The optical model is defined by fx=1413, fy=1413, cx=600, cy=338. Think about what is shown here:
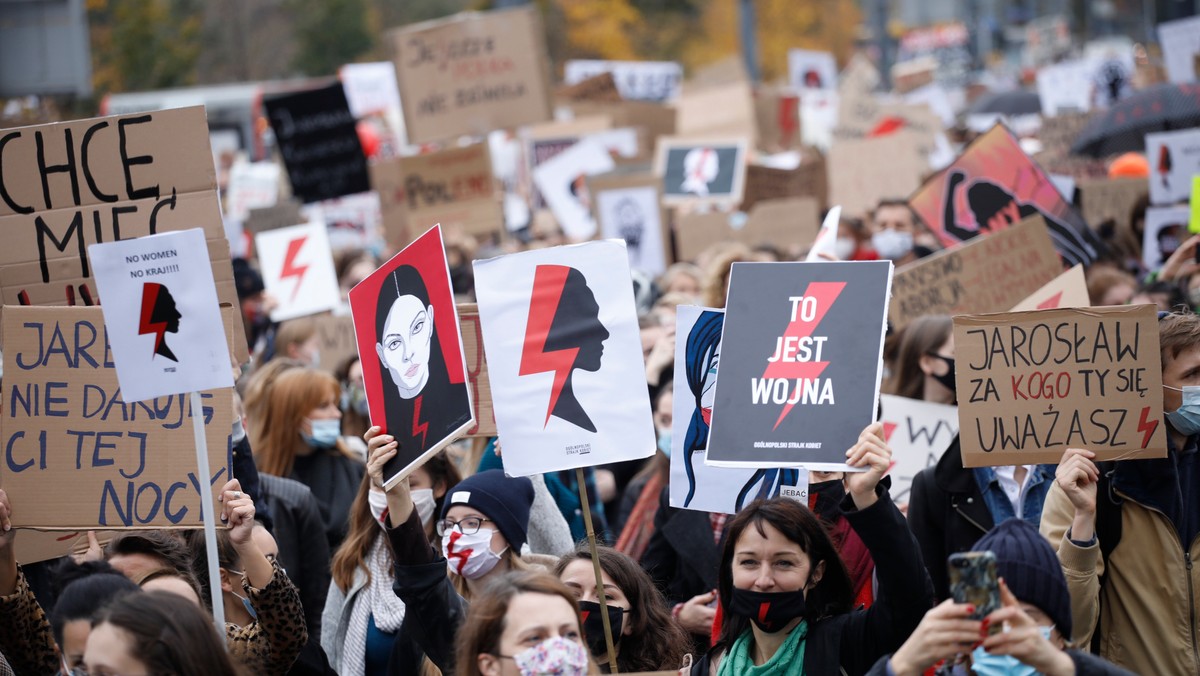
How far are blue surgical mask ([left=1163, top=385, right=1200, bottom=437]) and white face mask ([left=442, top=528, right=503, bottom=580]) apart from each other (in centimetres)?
211

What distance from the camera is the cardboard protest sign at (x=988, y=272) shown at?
6.88 m

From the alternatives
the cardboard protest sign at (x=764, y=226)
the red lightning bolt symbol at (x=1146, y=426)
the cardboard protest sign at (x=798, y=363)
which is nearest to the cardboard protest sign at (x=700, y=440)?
the cardboard protest sign at (x=798, y=363)

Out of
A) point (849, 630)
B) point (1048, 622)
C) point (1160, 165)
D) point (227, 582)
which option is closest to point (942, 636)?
point (1048, 622)

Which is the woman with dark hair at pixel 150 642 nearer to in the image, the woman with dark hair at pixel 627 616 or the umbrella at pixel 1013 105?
the woman with dark hair at pixel 627 616

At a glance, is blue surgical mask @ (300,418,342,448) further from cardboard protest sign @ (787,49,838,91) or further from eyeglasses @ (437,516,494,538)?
cardboard protest sign @ (787,49,838,91)

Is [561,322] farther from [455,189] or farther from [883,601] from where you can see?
[455,189]

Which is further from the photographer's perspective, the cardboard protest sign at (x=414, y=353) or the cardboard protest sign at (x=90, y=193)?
the cardboard protest sign at (x=90, y=193)

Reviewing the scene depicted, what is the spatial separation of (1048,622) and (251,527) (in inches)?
89.4

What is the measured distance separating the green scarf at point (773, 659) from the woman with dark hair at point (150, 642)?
1326 millimetres

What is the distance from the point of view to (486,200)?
460 inches

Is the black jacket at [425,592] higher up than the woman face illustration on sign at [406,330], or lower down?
lower down

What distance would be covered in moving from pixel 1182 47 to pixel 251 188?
32.9ft

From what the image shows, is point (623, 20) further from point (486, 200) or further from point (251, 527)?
point (251, 527)

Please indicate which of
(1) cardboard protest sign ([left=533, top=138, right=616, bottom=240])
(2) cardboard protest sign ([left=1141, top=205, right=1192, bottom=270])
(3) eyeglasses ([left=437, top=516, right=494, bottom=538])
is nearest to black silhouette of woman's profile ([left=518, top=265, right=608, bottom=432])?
(3) eyeglasses ([left=437, top=516, right=494, bottom=538])
